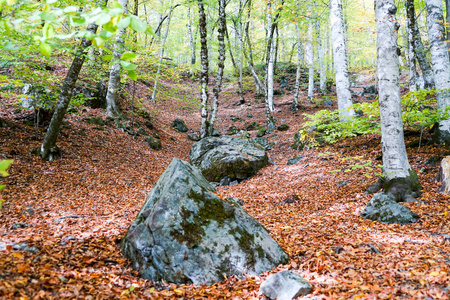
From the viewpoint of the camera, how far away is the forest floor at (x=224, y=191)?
2445 millimetres

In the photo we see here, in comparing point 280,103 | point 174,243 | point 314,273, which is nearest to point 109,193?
point 174,243

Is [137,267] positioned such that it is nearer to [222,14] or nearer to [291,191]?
[291,191]

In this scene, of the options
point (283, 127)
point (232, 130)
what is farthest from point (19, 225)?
point (232, 130)

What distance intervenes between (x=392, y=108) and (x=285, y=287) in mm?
4088

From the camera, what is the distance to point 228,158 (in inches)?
354

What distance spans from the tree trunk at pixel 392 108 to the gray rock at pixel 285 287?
3364 millimetres

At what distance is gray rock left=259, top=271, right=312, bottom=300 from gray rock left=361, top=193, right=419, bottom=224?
256cm

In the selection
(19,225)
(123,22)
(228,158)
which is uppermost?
(123,22)

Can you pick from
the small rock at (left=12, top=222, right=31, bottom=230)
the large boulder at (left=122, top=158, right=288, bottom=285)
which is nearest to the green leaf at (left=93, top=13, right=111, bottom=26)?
the large boulder at (left=122, top=158, right=288, bottom=285)

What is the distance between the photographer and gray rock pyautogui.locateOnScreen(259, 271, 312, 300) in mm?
2445

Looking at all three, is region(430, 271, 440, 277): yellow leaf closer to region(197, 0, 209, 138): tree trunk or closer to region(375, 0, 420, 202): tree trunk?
region(375, 0, 420, 202): tree trunk

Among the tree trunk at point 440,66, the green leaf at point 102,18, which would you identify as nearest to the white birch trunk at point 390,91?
the tree trunk at point 440,66

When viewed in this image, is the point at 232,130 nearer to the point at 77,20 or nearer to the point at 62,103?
the point at 62,103

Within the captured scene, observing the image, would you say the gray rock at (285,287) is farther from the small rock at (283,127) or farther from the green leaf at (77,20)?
the small rock at (283,127)
